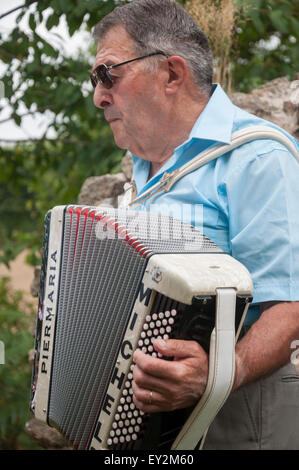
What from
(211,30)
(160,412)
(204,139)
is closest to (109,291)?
(160,412)

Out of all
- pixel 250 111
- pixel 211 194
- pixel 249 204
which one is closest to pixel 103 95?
pixel 211 194

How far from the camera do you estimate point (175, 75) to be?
6.36ft

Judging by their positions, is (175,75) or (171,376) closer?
(171,376)

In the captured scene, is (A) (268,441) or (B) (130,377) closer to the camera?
(B) (130,377)

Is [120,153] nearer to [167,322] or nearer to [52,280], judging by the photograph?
[52,280]

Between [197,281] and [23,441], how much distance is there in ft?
10.5

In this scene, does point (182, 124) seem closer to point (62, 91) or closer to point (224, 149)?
point (224, 149)

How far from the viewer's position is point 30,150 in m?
4.24

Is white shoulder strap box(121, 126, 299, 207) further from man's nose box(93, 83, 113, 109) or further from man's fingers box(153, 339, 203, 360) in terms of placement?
man's fingers box(153, 339, 203, 360)

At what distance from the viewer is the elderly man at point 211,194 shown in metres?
1.50

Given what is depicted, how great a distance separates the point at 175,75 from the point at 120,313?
90 cm

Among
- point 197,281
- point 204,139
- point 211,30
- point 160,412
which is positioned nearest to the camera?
point 197,281

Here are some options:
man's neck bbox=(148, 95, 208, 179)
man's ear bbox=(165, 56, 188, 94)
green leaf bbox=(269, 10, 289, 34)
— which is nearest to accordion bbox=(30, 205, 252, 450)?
man's neck bbox=(148, 95, 208, 179)
